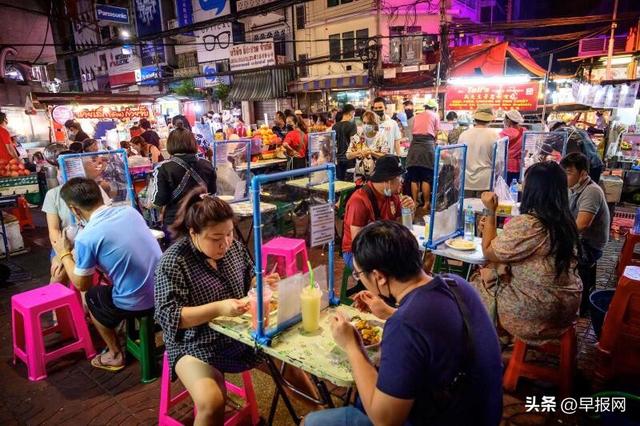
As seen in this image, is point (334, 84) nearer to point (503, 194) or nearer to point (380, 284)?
point (503, 194)

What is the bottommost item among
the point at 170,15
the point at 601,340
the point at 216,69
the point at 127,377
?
the point at 127,377

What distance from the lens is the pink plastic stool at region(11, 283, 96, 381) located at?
3529 mm

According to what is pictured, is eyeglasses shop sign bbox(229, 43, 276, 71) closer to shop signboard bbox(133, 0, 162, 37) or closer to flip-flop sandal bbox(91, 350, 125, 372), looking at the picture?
shop signboard bbox(133, 0, 162, 37)

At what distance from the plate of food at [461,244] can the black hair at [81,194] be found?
3.10 meters

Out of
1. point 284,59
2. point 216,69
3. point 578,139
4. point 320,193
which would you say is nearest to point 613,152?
point 578,139

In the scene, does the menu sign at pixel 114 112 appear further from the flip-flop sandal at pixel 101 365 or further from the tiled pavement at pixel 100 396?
the flip-flop sandal at pixel 101 365

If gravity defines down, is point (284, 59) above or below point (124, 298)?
above

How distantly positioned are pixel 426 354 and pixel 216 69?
83.6 feet

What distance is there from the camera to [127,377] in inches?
141

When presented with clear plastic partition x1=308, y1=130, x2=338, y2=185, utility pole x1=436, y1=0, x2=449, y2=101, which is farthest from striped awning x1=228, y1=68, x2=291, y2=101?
clear plastic partition x1=308, y1=130, x2=338, y2=185

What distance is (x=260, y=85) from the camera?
72.0 ft

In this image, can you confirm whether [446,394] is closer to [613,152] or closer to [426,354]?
[426,354]

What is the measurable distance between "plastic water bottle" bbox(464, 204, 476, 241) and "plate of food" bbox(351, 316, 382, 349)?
2097mm

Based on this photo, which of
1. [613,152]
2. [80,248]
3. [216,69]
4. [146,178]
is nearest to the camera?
[80,248]
